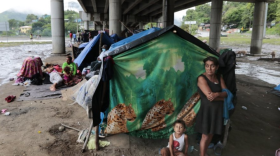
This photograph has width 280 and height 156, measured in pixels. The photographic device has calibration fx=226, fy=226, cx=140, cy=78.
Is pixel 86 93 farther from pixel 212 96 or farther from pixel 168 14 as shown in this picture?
pixel 168 14

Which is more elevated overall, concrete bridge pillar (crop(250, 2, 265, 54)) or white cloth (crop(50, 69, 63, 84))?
concrete bridge pillar (crop(250, 2, 265, 54))

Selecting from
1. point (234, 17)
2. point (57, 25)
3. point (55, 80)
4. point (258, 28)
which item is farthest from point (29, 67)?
point (234, 17)

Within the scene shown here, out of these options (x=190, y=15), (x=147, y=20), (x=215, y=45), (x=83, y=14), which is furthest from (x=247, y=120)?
(x=190, y=15)

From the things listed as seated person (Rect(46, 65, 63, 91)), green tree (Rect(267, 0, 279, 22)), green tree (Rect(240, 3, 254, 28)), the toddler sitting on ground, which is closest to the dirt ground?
the toddler sitting on ground

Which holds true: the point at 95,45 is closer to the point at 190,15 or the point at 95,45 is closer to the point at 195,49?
the point at 195,49

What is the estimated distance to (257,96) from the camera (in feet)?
24.8

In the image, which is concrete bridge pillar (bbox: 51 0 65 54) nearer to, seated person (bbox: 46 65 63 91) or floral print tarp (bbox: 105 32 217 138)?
seated person (bbox: 46 65 63 91)

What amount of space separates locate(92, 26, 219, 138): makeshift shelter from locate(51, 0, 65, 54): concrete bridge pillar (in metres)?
16.1

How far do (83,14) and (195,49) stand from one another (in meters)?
42.1

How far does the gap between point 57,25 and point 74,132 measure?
15.7 m

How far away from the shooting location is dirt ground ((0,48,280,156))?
3.93 m

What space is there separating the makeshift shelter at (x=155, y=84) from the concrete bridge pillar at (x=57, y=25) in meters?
16.1

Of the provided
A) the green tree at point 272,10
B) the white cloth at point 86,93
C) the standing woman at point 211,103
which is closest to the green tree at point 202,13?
the green tree at point 272,10

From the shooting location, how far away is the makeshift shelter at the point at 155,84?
380 cm
